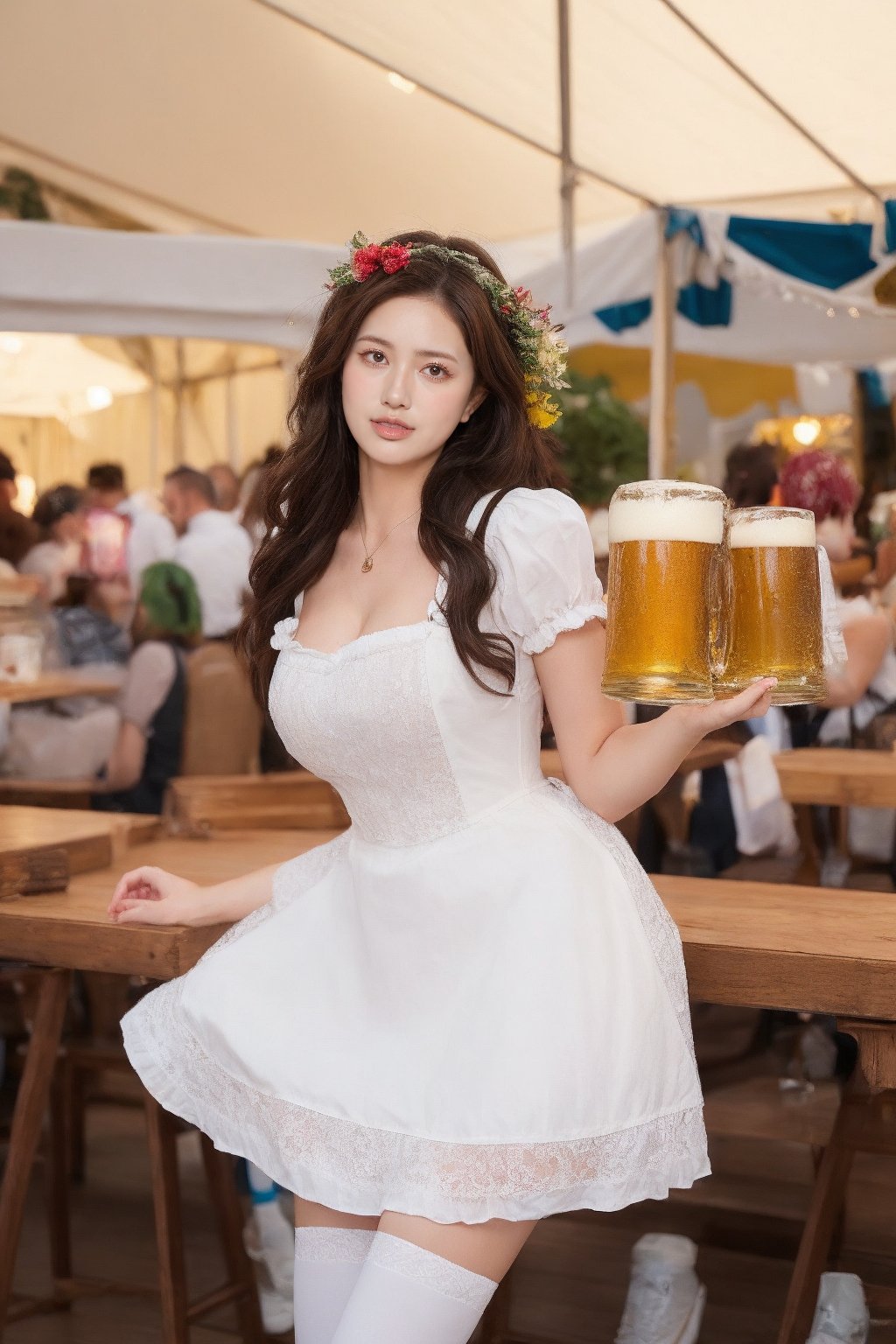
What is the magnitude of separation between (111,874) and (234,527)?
434cm

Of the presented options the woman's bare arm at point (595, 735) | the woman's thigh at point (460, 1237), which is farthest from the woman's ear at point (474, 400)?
the woman's thigh at point (460, 1237)

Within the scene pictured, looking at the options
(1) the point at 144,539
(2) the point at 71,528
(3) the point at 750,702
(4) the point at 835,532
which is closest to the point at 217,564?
(1) the point at 144,539

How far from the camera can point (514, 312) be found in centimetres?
204

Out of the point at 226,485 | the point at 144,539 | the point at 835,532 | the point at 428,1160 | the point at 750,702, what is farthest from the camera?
the point at 226,485

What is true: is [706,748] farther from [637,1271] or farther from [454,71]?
[454,71]

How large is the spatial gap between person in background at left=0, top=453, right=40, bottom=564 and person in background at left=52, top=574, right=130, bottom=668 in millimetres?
761

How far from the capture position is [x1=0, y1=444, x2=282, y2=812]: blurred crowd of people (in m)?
4.91

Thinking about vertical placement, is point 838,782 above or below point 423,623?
below

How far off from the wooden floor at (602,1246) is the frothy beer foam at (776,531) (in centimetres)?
151

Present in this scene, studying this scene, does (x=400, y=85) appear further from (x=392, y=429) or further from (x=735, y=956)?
(x=735, y=956)

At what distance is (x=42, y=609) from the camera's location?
594cm

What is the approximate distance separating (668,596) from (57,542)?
20.2 feet

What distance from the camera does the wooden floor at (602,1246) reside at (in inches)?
116

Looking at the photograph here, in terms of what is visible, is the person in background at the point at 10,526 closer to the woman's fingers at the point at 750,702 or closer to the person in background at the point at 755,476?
the person in background at the point at 755,476
